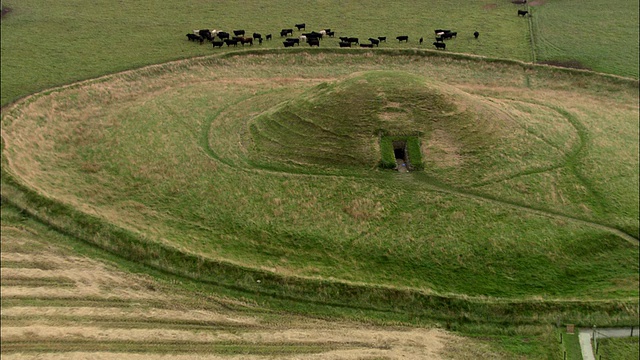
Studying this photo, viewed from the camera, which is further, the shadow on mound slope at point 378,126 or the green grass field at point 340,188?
the shadow on mound slope at point 378,126

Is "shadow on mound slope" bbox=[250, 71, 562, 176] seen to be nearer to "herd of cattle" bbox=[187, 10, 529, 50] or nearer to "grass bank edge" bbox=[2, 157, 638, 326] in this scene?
"grass bank edge" bbox=[2, 157, 638, 326]

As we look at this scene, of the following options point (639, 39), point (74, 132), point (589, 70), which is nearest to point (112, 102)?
point (74, 132)

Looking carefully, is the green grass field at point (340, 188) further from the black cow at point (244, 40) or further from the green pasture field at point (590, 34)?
the black cow at point (244, 40)

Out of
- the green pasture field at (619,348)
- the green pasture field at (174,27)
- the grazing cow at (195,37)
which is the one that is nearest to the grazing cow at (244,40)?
the green pasture field at (174,27)

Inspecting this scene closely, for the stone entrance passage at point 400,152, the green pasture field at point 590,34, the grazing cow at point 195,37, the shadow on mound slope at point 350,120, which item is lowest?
the stone entrance passage at point 400,152

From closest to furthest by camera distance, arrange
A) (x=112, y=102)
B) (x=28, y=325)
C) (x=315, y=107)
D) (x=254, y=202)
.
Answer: (x=28, y=325) < (x=254, y=202) < (x=315, y=107) < (x=112, y=102)

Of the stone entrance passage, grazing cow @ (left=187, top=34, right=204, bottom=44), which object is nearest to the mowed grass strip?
the stone entrance passage

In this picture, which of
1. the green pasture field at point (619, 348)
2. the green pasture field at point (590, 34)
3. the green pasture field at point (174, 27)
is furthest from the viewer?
the green pasture field at point (590, 34)

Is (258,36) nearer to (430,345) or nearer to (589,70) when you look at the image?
(589,70)
